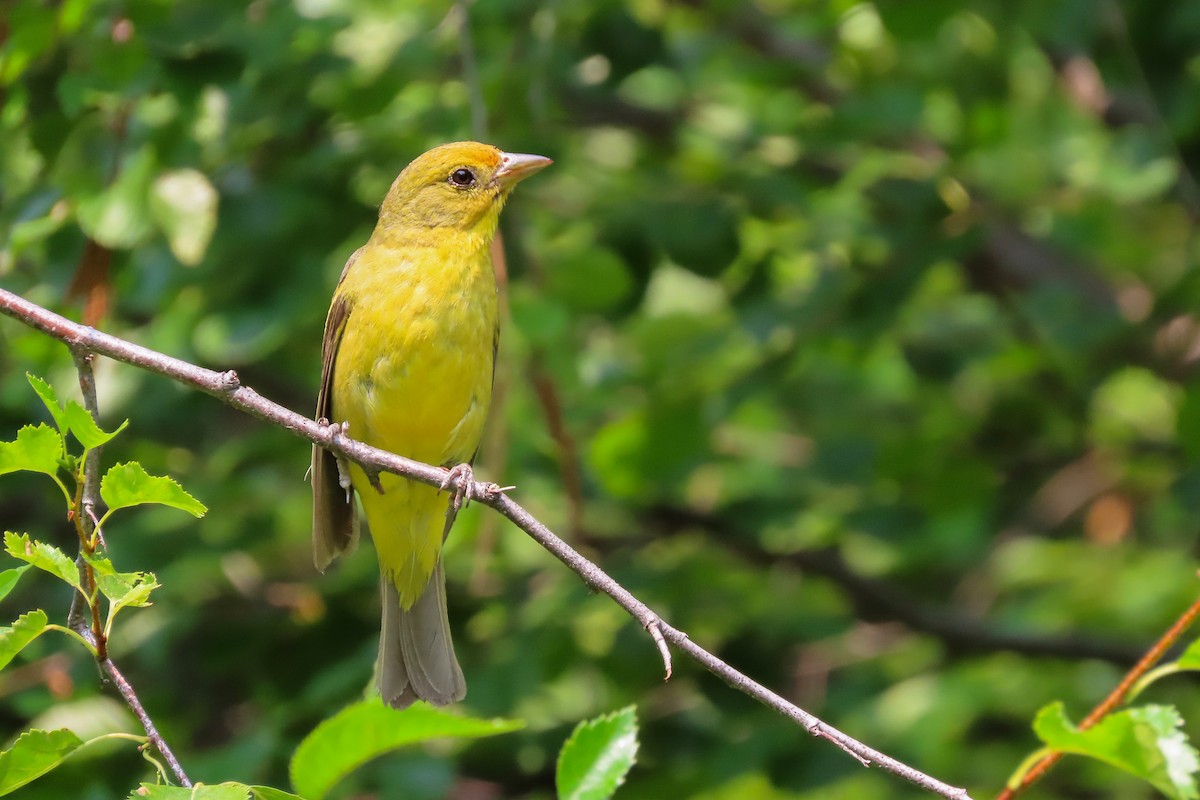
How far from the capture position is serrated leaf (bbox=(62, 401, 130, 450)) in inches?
88.4

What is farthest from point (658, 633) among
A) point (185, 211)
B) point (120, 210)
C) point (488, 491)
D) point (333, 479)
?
point (185, 211)

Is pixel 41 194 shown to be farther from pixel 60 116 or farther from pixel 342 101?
pixel 342 101

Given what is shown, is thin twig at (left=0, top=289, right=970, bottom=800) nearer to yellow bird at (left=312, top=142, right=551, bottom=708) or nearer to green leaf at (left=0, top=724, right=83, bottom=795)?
green leaf at (left=0, top=724, right=83, bottom=795)

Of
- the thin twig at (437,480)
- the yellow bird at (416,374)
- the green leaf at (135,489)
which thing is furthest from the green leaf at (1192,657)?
the yellow bird at (416,374)

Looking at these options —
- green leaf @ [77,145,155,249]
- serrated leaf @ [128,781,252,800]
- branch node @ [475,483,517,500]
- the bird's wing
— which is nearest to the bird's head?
the bird's wing

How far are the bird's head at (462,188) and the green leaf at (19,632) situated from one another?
8.12 ft

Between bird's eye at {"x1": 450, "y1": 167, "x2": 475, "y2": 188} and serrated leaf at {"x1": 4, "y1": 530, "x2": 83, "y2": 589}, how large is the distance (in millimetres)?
2585

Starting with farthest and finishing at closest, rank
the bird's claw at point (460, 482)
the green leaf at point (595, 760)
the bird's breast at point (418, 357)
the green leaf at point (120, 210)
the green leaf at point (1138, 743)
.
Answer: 1. the bird's breast at point (418, 357)
2. the green leaf at point (120, 210)
3. the bird's claw at point (460, 482)
4. the green leaf at point (595, 760)
5. the green leaf at point (1138, 743)

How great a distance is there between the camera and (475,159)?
464 cm

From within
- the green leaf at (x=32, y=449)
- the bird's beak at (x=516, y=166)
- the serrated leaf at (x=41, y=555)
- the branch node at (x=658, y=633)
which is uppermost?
the bird's beak at (x=516, y=166)

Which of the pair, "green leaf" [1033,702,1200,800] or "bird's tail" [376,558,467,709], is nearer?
"green leaf" [1033,702,1200,800]

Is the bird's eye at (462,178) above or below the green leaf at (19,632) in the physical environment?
above

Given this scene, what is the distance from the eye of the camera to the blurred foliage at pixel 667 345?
4535mm

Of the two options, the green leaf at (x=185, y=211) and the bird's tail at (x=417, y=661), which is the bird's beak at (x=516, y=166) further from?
the bird's tail at (x=417, y=661)
